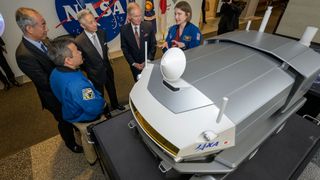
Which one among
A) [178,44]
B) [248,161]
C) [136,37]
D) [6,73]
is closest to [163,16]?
[136,37]

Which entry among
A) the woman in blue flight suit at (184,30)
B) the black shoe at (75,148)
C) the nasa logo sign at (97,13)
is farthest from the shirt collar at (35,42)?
the nasa logo sign at (97,13)

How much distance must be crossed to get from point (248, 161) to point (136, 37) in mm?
1723

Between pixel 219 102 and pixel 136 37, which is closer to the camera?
pixel 219 102

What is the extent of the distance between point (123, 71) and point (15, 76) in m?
1.98

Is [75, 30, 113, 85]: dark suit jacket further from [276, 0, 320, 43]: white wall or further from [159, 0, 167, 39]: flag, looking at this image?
[276, 0, 320, 43]: white wall

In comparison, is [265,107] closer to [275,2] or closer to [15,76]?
[15,76]

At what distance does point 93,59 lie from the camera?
1.81m

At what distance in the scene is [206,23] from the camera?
20.3ft

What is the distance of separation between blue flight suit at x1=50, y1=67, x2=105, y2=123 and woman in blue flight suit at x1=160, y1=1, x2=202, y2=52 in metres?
0.97

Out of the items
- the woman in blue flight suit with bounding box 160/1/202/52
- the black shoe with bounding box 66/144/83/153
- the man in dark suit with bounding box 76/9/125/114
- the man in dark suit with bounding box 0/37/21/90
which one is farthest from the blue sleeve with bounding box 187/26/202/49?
the man in dark suit with bounding box 0/37/21/90

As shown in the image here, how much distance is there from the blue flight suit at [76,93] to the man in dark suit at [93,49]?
→ 0.44 metres

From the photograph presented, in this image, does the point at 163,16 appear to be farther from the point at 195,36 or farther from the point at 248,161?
the point at 248,161

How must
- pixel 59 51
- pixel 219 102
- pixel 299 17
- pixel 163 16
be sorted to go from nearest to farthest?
1. pixel 219 102
2. pixel 59 51
3. pixel 299 17
4. pixel 163 16

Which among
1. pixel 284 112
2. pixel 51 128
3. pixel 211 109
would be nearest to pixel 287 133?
pixel 284 112
